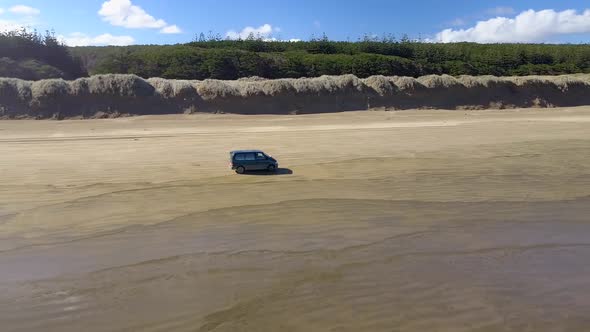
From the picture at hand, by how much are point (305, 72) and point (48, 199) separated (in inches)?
1802

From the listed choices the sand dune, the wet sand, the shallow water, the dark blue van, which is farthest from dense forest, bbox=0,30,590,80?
the shallow water

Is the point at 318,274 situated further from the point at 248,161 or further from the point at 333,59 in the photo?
the point at 333,59

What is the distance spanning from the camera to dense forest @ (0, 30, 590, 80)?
53.3 m

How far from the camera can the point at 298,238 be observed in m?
11.9

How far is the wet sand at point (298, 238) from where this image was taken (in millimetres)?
8125

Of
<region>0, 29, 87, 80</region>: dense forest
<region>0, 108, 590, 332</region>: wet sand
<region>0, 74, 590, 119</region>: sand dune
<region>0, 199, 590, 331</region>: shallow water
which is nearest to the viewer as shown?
<region>0, 199, 590, 331</region>: shallow water

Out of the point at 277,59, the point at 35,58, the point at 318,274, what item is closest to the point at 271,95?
the point at 277,59

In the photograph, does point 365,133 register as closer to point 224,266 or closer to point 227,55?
point 224,266

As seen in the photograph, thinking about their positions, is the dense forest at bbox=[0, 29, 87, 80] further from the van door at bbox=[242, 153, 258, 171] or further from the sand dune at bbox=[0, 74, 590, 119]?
the van door at bbox=[242, 153, 258, 171]

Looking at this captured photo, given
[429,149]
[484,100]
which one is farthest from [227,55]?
[429,149]

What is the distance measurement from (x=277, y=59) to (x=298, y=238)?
4976 centimetres

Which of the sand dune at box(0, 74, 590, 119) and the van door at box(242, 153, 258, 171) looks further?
the sand dune at box(0, 74, 590, 119)

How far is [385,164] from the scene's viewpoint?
2033cm

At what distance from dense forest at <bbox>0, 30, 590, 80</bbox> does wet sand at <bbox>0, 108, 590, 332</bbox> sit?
3035 cm
